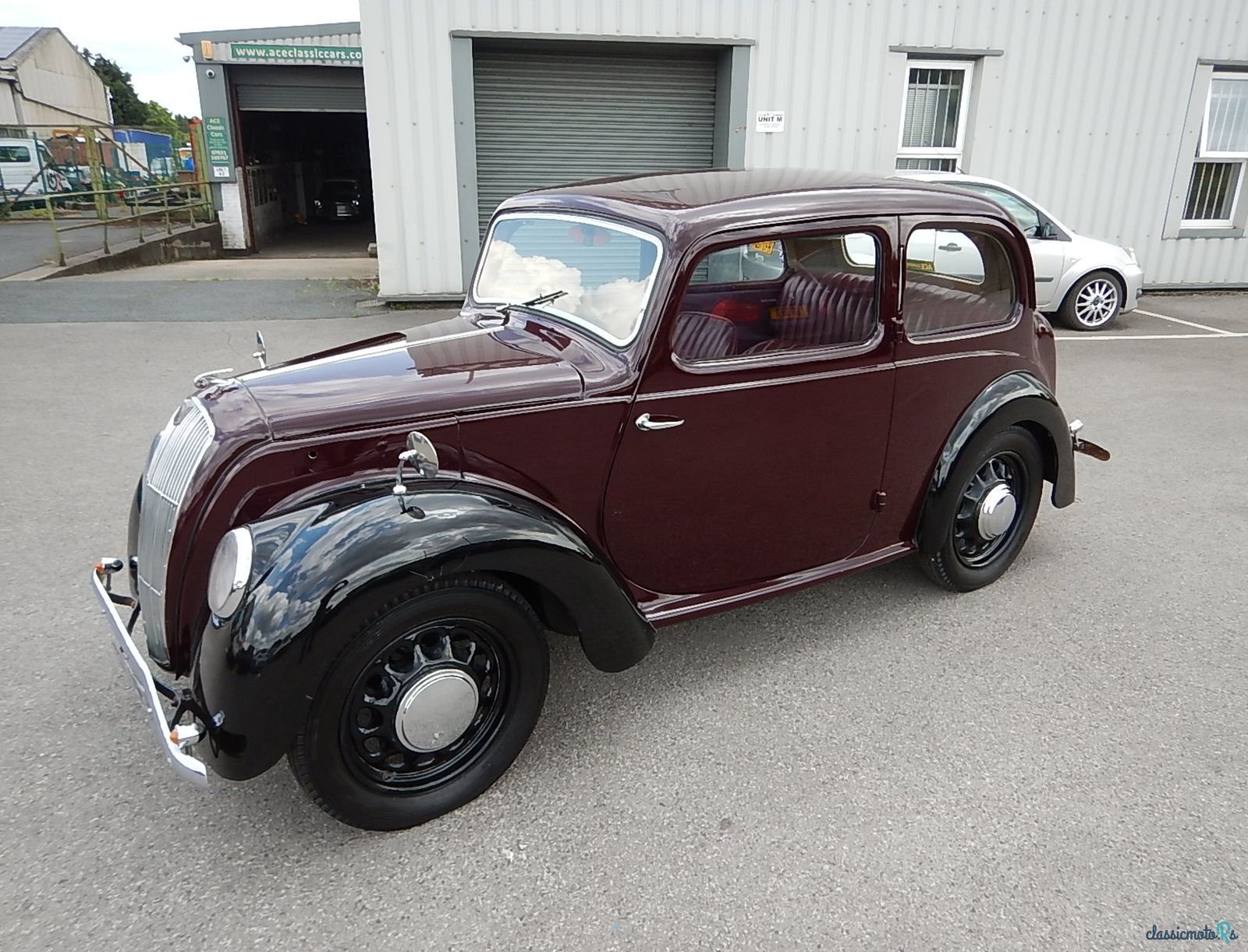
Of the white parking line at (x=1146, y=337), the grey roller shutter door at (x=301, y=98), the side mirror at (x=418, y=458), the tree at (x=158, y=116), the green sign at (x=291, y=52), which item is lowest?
the white parking line at (x=1146, y=337)

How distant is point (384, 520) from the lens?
7.52ft

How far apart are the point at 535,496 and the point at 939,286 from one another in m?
1.92

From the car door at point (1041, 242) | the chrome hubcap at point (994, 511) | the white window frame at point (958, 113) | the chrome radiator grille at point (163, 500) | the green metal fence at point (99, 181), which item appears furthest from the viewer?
the green metal fence at point (99, 181)

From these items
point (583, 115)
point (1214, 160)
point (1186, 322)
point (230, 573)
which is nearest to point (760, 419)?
point (230, 573)

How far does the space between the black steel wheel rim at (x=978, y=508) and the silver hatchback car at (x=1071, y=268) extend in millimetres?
5695

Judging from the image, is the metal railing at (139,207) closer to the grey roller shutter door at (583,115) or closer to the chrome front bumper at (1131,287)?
the grey roller shutter door at (583,115)

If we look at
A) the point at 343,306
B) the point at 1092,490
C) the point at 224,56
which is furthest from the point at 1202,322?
the point at 224,56

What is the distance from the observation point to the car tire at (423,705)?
2281mm

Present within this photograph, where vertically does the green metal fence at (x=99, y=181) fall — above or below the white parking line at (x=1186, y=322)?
above

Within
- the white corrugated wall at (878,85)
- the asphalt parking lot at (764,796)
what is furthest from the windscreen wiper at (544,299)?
the white corrugated wall at (878,85)

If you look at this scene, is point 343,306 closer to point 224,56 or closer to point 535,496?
point 535,496

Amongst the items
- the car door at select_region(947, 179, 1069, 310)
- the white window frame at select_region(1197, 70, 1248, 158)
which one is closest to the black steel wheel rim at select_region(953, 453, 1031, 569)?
the car door at select_region(947, 179, 1069, 310)

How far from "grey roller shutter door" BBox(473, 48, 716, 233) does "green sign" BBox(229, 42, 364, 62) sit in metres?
8.89

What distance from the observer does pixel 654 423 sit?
2793 mm
